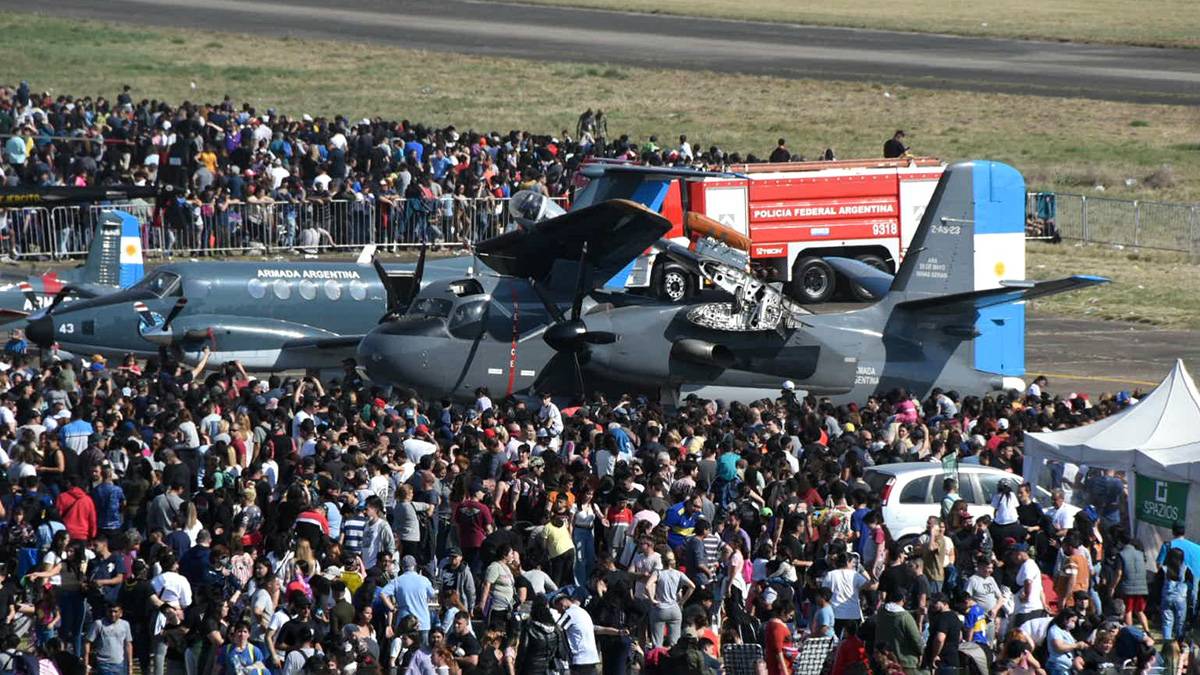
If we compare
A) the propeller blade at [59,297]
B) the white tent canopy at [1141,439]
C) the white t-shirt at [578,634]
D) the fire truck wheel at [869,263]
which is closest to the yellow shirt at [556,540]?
the white t-shirt at [578,634]

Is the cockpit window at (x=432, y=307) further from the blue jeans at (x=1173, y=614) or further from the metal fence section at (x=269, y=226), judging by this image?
the metal fence section at (x=269, y=226)

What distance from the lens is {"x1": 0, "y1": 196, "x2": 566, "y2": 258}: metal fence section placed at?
38.5 meters

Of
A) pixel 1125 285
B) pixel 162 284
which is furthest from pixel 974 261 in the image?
pixel 1125 285

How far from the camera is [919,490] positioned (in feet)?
61.7

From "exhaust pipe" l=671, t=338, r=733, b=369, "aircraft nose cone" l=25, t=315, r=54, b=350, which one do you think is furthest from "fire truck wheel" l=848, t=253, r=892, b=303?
"aircraft nose cone" l=25, t=315, r=54, b=350

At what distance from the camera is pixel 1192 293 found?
125 ft

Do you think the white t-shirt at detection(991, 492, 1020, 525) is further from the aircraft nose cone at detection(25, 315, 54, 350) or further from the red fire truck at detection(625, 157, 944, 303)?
the red fire truck at detection(625, 157, 944, 303)

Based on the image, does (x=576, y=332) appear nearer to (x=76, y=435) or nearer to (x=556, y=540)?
(x=76, y=435)

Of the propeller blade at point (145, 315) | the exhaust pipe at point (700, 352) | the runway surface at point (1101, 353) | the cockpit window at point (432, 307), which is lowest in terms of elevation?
the runway surface at point (1101, 353)

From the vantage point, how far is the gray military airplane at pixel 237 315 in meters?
27.2

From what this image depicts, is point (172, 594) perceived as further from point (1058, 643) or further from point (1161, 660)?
point (1161, 660)

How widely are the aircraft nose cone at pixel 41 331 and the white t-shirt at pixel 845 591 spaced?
1561 centimetres

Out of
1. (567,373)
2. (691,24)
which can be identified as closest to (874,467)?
(567,373)

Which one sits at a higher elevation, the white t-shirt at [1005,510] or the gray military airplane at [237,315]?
the gray military airplane at [237,315]
